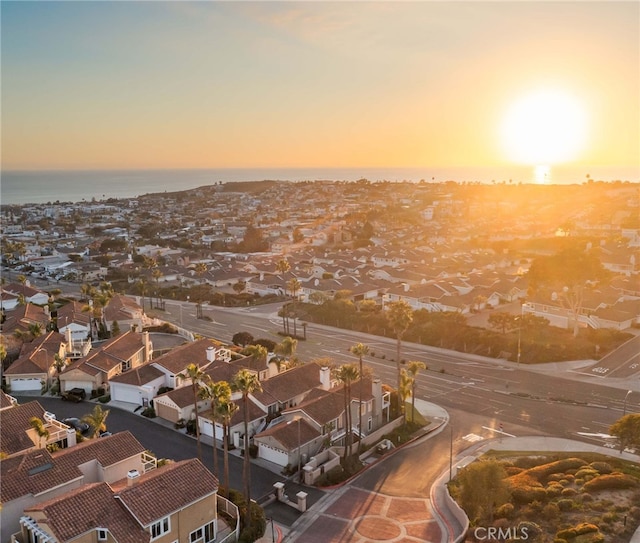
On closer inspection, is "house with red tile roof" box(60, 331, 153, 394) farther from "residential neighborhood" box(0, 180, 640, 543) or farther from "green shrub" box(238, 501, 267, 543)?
"green shrub" box(238, 501, 267, 543)

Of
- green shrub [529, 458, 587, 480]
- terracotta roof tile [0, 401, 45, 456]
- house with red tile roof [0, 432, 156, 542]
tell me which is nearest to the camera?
house with red tile roof [0, 432, 156, 542]

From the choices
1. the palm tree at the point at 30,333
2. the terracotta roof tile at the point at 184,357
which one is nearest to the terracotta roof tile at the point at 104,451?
the terracotta roof tile at the point at 184,357

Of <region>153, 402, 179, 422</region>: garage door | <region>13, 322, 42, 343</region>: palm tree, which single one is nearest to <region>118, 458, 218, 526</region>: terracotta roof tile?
<region>153, 402, 179, 422</region>: garage door

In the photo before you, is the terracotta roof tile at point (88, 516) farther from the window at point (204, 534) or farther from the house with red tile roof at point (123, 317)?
the house with red tile roof at point (123, 317)

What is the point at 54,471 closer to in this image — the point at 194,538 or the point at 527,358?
the point at 194,538

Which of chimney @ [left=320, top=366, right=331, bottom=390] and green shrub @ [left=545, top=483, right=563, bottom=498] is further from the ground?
chimney @ [left=320, top=366, right=331, bottom=390]

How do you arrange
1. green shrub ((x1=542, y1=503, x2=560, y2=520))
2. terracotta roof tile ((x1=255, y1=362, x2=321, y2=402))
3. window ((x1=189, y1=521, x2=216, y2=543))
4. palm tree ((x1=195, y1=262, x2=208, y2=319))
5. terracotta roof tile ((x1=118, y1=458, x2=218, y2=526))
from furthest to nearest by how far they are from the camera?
1. palm tree ((x1=195, y1=262, x2=208, y2=319))
2. terracotta roof tile ((x1=255, y1=362, x2=321, y2=402))
3. green shrub ((x1=542, y1=503, x2=560, y2=520))
4. window ((x1=189, y1=521, x2=216, y2=543))
5. terracotta roof tile ((x1=118, y1=458, x2=218, y2=526))
